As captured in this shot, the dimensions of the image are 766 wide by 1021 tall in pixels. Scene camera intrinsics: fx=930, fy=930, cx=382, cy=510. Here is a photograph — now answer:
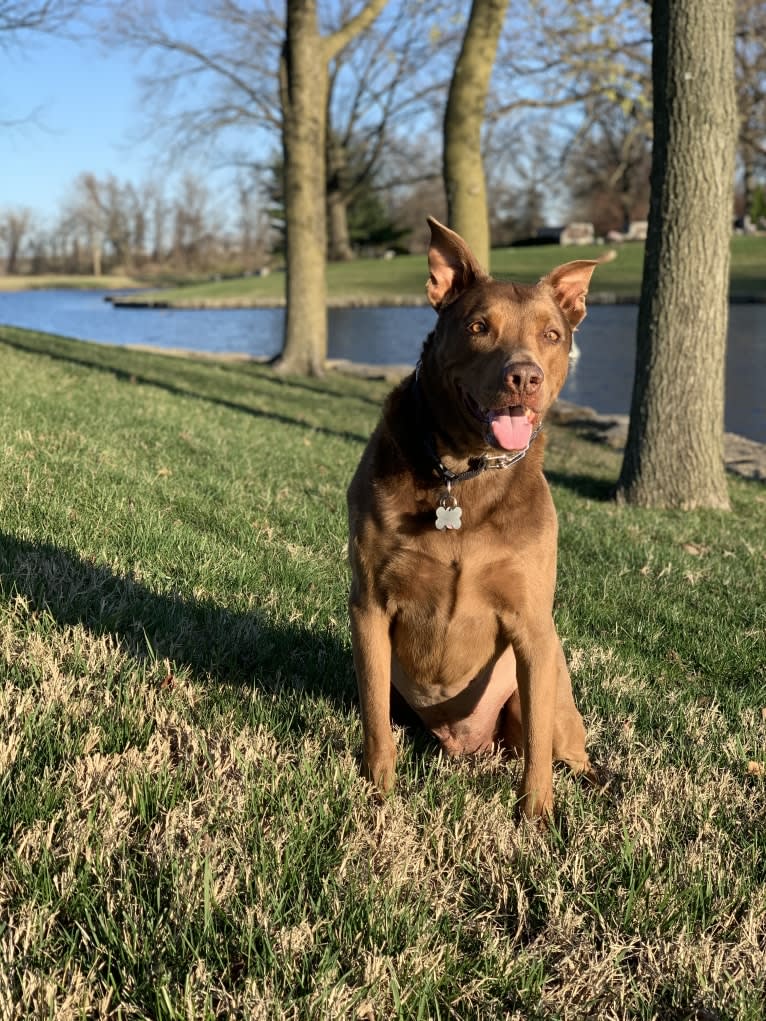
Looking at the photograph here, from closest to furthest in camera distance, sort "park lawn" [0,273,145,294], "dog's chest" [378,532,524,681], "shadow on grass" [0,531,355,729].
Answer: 1. "dog's chest" [378,532,524,681]
2. "shadow on grass" [0,531,355,729]
3. "park lawn" [0,273,145,294]

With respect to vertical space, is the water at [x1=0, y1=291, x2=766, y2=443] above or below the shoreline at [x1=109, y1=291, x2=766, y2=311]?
below

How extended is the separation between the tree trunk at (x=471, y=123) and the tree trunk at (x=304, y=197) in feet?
10.6

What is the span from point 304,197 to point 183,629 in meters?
14.3

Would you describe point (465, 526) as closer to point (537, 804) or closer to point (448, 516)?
point (448, 516)

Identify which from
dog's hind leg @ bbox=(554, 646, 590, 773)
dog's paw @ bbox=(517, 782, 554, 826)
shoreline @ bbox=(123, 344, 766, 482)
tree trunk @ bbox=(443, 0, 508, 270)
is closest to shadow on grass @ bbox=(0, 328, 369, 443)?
shoreline @ bbox=(123, 344, 766, 482)

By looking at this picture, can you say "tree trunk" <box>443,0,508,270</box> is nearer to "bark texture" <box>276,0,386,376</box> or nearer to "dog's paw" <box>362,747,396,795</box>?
"bark texture" <box>276,0,386,376</box>

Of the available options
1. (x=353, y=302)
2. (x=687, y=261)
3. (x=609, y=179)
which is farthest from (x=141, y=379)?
(x=609, y=179)

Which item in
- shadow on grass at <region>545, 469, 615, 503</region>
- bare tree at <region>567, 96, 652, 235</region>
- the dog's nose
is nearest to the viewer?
the dog's nose

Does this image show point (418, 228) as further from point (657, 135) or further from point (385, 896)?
point (385, 896)

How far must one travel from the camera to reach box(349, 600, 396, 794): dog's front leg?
2773mm

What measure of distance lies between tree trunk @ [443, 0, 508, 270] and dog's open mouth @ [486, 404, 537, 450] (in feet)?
36.8

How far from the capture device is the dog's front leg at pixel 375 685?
2773mm

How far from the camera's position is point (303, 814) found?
8.39ft

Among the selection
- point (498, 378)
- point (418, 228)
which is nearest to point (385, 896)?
point (498, 378)
